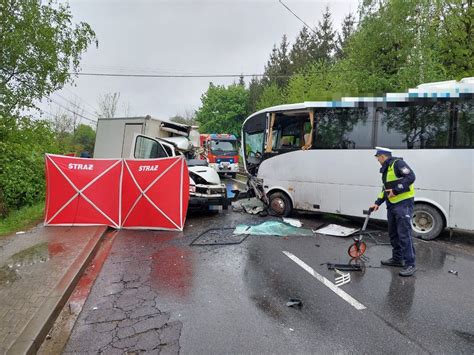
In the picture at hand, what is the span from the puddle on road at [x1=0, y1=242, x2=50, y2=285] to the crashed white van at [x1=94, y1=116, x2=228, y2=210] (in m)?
3.71

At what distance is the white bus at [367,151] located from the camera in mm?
6645

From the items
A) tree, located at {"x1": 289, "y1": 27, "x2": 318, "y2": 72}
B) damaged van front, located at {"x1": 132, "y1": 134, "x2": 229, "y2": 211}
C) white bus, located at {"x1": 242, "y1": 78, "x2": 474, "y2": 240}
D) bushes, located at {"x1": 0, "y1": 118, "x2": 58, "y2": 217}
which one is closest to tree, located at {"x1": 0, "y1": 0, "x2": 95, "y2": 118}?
bushes, located at {"x1": 0, "y1": 118, "x2": 58, "y2": 217}

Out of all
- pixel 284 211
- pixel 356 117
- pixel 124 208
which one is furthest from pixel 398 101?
pixel 124 208

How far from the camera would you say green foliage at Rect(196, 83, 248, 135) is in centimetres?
3934

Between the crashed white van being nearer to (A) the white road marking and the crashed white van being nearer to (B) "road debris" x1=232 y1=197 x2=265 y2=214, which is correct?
(B) "road debris" x1=232 y1=197 x2=265 y2=214

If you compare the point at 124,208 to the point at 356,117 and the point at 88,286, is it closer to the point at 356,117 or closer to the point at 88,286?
the point at 88,286

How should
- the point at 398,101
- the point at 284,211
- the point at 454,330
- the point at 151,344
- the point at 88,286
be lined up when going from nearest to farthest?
the point at 151,344, the point at 454,330, the point at 88,286, the point at 398,101, the point at 284,211

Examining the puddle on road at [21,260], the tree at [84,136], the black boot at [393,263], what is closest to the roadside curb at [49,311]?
the puddle on road at [21,260]

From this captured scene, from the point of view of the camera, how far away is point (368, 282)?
4.65 m

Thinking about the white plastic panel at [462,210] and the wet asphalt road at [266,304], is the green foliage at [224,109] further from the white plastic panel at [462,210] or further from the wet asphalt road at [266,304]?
the wet asphalt road at [266,304]

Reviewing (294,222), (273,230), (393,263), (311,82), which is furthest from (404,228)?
(311,82)

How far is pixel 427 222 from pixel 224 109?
113 feet

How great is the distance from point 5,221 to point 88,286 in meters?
5.02

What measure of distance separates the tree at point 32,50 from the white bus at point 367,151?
644cm
